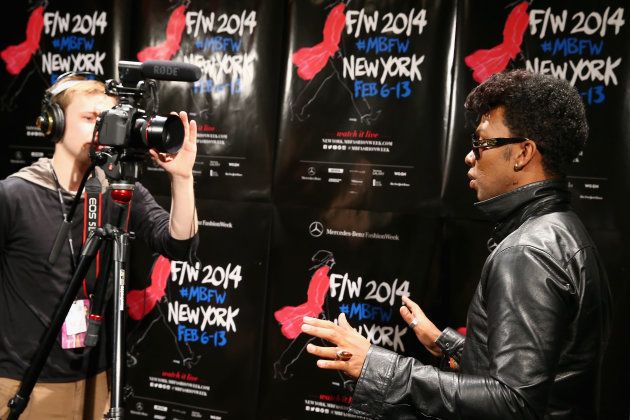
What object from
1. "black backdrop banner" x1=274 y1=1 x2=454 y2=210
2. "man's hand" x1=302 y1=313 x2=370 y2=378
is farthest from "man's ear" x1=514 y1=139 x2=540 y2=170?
"black backdrop banner" x1=274 y1=1 x2=454 y2=210

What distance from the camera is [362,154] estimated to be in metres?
2.84

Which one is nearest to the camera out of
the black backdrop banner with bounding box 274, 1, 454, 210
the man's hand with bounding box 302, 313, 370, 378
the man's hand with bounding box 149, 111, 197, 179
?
the man's hand with bounding box 302, 313, 370, 378

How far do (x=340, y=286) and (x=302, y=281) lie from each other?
0.19m

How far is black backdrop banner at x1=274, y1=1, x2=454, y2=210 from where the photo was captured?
2748mm

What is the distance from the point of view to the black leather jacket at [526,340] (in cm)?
130

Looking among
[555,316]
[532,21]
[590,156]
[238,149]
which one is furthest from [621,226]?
[238,149]

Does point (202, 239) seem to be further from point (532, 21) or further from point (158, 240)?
point (532, 21)

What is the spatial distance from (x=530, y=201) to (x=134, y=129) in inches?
43.4

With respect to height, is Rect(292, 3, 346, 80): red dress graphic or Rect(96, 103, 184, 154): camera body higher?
Rect(292, 3, 346, 80): red dress graphic

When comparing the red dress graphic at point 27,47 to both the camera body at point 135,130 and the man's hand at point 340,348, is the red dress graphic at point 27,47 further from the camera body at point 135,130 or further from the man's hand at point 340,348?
the man's hand at point 340,348

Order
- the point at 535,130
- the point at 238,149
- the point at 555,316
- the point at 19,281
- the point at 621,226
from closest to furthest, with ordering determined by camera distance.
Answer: the point at 555,316 < the point at 535,130 < the point at 19,281 < the point at 621,226 < the point at 238,149

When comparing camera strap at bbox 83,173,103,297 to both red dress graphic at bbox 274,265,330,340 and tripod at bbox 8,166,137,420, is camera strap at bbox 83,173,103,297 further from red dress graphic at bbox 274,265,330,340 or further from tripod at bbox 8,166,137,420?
red dress graphic at bbox 274,265,330,340

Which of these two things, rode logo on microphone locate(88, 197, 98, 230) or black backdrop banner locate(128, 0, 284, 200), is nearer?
rode logo on microphone locate(88, 197, 98, 230)

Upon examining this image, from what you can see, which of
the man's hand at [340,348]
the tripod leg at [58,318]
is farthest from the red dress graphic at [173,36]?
the man's hand at [340,348]
